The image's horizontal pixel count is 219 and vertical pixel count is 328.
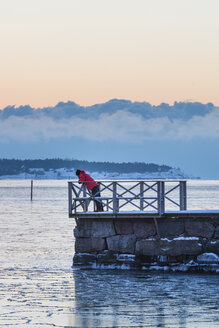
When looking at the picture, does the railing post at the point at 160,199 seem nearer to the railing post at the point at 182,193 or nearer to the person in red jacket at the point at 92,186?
the railing post at the point at 182,193

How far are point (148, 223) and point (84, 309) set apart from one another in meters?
6.59

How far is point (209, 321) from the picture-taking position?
12.4 metres

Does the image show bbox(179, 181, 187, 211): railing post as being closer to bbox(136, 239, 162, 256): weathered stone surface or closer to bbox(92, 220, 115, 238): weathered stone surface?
bbox(136, 239, 162, 256): weathered stone surface

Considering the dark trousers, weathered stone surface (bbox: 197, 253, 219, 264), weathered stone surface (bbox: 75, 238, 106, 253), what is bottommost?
weathered stone surface (bbox: 197, 253, 219, 264)

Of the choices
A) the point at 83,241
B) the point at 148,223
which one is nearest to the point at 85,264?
the point at 83,241

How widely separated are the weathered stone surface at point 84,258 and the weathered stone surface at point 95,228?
1.96 feet

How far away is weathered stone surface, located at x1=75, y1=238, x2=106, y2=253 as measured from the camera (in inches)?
803

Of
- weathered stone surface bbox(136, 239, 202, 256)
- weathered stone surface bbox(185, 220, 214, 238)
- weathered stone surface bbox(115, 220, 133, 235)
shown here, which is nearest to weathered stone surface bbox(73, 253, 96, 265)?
weathered stone surface bbox(115, 220, 133, 235)

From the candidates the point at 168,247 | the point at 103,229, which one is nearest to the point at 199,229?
the point at 168,247

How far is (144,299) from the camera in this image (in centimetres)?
1507

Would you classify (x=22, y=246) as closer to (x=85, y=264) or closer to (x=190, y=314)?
(x=85, y=264)

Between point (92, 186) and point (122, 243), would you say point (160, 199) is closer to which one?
point (122, 243)

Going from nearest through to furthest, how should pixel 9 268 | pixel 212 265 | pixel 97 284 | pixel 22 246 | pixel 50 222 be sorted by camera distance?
1. pixel 97 284
2. pixel 212 265
3. pixel 9 268
4. pixel 22 246
5. pixel 50 222

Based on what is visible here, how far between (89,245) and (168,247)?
2429 millimetres
